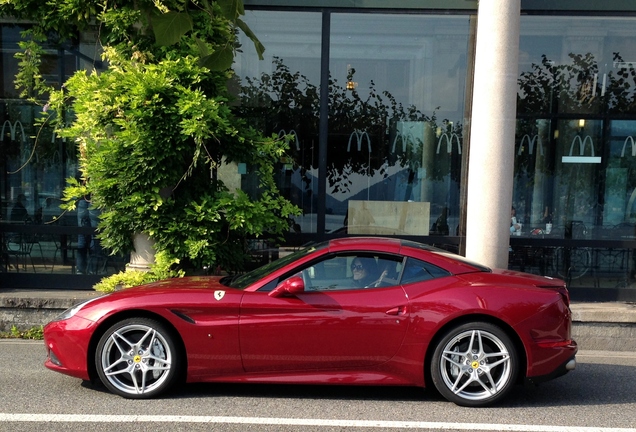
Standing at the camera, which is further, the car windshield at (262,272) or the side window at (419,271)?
the car windshield at (262,272)

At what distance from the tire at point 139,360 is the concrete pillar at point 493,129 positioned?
4.25m

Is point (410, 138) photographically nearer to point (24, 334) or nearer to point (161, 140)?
point (161, 140)

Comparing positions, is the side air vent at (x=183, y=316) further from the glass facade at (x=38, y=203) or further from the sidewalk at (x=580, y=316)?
the glass facade at (x=38, y=203)

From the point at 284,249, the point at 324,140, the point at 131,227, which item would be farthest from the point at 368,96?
the point at 131,227

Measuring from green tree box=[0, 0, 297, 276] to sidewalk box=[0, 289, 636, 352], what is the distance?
1.19 m

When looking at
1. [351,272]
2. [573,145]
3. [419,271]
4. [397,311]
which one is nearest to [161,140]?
[351,272]

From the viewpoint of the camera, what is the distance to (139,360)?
5.09m

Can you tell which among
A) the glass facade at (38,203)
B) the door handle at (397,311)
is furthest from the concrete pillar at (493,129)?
the glass facade at (38,203)

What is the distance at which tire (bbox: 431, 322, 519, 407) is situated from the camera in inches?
197

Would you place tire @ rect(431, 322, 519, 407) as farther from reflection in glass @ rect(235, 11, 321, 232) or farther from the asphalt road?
reflection in glass @ rect(235, 11, 321, 232)

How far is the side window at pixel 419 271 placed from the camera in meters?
5.25

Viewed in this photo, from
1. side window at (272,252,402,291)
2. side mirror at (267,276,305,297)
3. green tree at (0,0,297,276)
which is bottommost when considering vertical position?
side mirror at (267,276,305,297)

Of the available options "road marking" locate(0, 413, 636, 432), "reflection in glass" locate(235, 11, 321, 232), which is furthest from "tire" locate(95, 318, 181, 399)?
"reflection in glass" locate(235, 11, 321, 232)

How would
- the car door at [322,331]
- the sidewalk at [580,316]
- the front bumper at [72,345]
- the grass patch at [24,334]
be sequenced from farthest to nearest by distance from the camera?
the grass patch at [24,334] → the sidewalk at [580,316] → the front bumper at [72,345] → the car door at [322,331]
